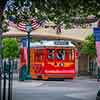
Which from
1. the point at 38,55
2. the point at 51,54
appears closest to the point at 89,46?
the point at 51,54

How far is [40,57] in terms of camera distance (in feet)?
108

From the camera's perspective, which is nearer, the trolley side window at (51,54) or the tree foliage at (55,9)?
the tree foliage at (55,9)

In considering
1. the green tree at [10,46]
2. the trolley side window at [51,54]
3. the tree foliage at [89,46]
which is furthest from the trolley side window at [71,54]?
the green tree at [10,46]

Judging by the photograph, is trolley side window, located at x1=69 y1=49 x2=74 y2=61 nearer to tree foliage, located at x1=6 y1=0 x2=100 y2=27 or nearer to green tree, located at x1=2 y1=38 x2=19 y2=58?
tree foliage, located at x1=6 y1=0 x2=100 y2=27

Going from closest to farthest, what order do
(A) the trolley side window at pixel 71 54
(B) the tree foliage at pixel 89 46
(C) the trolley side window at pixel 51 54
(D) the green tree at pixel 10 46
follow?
(A) the trolley side window at pixel 71 54, (C) the trolley side window at pixel 51 54, (B) the tree foliage at pixel 89 46, (D) the green tree at pixel 10 46

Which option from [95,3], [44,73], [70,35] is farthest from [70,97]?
[70,35]

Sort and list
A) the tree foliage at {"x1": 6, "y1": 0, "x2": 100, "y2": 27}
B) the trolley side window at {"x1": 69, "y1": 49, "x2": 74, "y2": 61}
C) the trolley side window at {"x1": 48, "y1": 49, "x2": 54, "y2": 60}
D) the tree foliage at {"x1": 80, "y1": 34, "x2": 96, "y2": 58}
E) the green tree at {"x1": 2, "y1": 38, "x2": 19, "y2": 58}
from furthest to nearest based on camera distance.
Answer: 1. the green tree at {"x1": 2, "y1": 38, "x2": 19, "y2": 58}
2. the tree foliage at {"x1": 80, "y1": 34, "x2": 96, "y2": 58}
3. the trolley side window at {"x1": 48, "y1": 49, "x2": 54, "y2": 60}
4. the trolley side window at {"x1": 69, "y1": 49, "x2": 74, "y2": 61}
5. the tree foliage at {"x1": 6, "y1": 0, "x2": 100, "y2": 27}

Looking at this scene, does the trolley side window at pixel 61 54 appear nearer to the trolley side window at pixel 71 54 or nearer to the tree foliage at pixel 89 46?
the trolley side window at pixel 71 54

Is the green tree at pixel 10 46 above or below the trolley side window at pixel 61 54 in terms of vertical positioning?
above

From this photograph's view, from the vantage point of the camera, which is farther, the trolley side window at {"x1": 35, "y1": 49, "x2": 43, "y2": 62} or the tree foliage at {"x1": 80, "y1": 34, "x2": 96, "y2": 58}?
the tree foliage at {"x1": 80, "y1": 34, "x2": 96, "y2": 58}

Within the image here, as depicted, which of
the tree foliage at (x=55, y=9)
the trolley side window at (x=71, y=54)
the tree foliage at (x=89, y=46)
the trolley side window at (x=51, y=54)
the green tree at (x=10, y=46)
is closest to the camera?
the tree foliage at (x=55, y=9)

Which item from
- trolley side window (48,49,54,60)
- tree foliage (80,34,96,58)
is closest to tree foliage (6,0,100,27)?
trolley side window (48,49,54,60)

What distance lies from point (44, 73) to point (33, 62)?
113cm

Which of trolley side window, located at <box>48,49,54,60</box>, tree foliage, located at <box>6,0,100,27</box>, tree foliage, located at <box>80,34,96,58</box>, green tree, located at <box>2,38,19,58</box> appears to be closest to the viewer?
tree foliage, located at <box>6,0,100,27</box>
